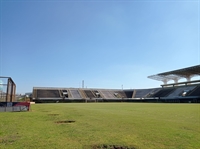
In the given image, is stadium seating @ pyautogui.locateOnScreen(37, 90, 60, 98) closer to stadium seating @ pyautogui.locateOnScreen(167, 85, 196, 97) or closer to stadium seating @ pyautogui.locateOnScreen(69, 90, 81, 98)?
stadium seating @ pyautogui.locateOnScreen(69, 90, 81, 98)

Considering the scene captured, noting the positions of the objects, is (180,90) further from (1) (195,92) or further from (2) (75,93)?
(2) (75,93)

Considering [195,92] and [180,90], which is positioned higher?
[180,90]

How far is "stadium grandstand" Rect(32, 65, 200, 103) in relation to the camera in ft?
224

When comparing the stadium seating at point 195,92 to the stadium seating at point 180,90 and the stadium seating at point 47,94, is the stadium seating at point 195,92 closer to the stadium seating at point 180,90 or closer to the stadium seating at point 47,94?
the stadium seating at point 180,90

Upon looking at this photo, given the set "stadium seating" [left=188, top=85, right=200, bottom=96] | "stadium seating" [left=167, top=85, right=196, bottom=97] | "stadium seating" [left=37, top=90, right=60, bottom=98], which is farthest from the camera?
"stadium seating" [left=37, top=90, right=60, bottom=98]

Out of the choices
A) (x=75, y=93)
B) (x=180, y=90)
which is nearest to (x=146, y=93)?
(x=180, y=90)

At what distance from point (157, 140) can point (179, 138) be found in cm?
101

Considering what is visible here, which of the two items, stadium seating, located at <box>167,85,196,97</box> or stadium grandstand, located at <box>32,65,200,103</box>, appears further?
stadium seating, located at <box>167,85,196,97</box>

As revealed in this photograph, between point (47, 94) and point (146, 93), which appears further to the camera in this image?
point (146, 93)

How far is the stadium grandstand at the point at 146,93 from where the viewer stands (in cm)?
6831

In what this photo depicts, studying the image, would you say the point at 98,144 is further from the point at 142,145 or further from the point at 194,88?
the point at 194,88

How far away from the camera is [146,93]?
91.6 m

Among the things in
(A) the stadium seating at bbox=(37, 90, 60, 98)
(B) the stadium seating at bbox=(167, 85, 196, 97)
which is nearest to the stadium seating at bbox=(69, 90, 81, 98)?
(A) the stadium seating at bbox=(37, 90, 60, 98)

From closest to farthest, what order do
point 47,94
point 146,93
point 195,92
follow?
point 195,92 → point 47,94 → point 146,93
